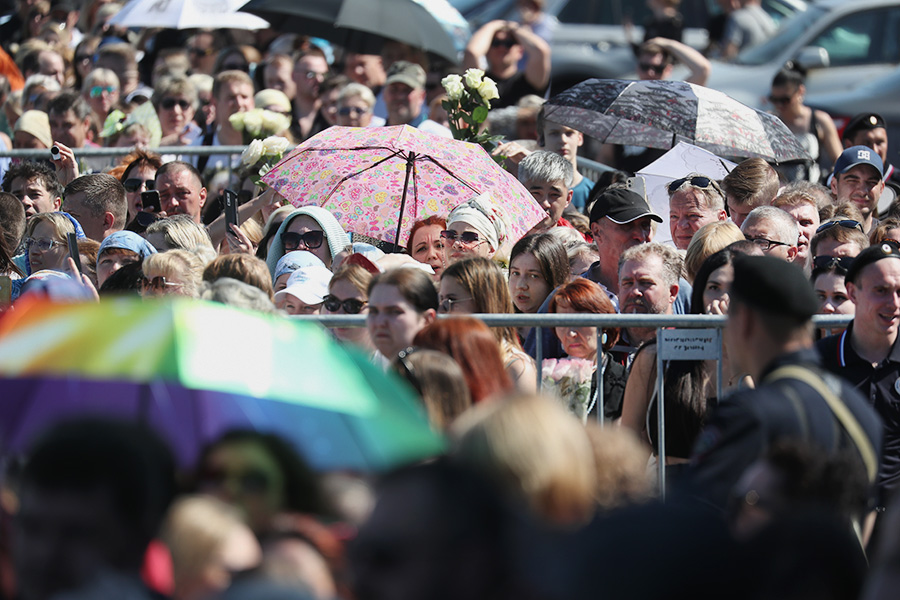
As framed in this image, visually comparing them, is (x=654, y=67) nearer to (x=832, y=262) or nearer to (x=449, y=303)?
(x=832, y=262)

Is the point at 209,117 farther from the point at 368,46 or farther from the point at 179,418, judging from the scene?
the point at 179,418

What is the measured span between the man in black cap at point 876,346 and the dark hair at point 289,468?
2.86 m

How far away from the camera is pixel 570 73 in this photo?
1561cm

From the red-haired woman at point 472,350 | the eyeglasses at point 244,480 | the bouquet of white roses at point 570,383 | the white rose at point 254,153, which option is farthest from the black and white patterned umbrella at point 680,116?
the eyeglasses at point 244,480

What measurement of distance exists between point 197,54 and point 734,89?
529cm

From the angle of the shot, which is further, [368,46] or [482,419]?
[368,46]

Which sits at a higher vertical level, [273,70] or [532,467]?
[273,70]

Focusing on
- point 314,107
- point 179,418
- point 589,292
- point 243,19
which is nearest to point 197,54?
point 243,19

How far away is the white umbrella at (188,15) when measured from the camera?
11.5 metres

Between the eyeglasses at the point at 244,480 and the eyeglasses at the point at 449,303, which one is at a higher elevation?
the eyeglasses at the point at 244,480

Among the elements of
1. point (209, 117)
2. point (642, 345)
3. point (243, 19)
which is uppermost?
point (243, 19)

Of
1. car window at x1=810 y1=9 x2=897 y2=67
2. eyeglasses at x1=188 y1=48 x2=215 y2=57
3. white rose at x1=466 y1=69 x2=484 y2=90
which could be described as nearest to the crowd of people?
white rose at x1=466 y1=69 x2=484 y2=90

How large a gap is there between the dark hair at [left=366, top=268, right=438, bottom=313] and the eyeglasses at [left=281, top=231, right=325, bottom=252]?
2.09 m

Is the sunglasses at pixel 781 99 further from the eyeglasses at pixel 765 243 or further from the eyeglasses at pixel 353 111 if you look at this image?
the eyeglasses at pixel 765 243
